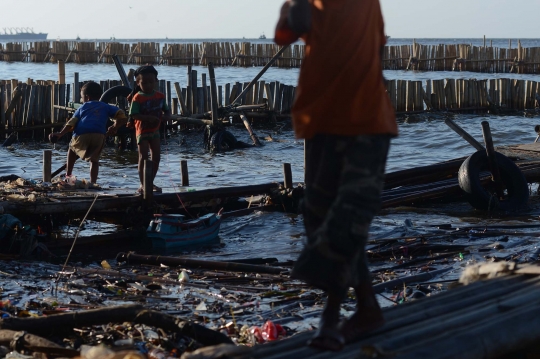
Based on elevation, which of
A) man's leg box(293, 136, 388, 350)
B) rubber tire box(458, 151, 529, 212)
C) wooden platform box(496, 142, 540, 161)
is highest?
man's leg box(293, 136, 388, 350)

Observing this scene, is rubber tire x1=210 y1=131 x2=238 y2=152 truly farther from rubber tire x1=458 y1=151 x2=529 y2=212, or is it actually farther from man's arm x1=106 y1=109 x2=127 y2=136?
rubber tire x1=458 y1=151 x2=529 y2=212

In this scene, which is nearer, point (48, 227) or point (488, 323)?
point (488, 323)

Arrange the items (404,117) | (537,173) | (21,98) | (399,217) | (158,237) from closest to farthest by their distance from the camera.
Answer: (158,237)
(399,217)
(537,173)
(21,98)
(404,117)

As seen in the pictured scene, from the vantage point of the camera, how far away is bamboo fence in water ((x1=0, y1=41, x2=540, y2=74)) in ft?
130

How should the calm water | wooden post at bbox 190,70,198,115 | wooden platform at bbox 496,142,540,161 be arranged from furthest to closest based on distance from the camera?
wooden post at bbox 190,70,198,115
wooden platform at bbox 496,142,540,161
the calm water

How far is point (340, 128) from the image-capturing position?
10.0ft

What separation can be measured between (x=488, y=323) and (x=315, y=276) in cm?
87

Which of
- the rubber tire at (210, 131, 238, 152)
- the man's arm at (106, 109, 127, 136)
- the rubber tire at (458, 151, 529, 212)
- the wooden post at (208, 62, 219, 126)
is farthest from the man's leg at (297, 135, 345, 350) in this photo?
the rubber tire at (210, 131, 238, 152)

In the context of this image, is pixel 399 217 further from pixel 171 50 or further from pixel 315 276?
pixel 171 50

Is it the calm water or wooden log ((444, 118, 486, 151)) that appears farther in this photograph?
wooden log ((444, 118, 486, 151))

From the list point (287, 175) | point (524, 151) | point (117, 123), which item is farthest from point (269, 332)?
point (524, 151)

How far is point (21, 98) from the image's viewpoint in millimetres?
17875

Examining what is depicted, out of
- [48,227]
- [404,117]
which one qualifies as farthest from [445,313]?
[404,117]

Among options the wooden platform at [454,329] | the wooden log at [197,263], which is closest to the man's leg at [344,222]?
the wooden platform at [454,329]
